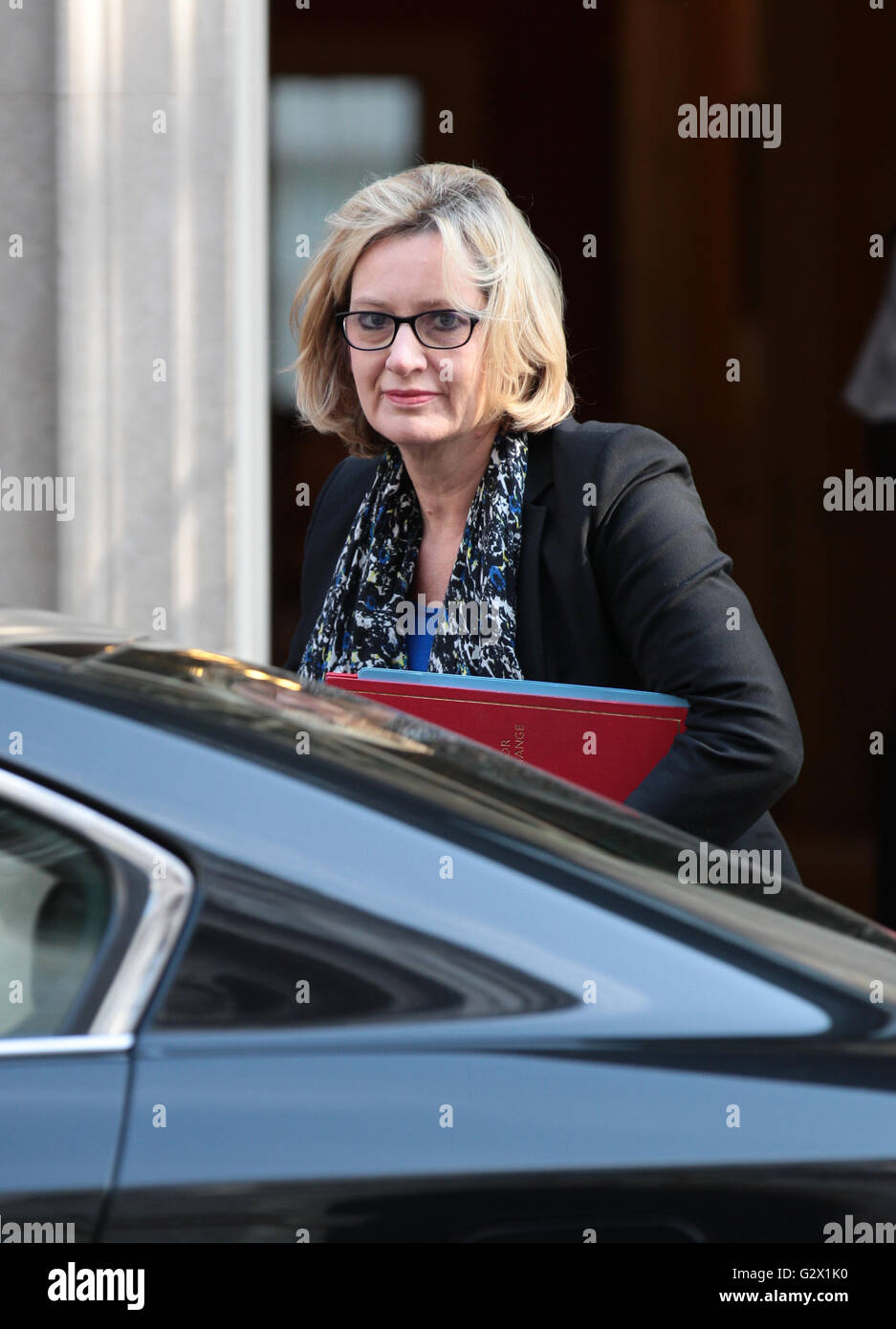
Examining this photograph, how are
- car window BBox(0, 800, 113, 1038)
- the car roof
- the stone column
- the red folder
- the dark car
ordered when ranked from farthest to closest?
the stone column < the red folder < the car roof < car window BBox(0, 800, 113, 1038) < the dark car

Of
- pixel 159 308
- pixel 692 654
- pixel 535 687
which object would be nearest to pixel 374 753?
pixel 535 687

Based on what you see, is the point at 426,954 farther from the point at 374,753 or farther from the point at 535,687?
the point at 535,687

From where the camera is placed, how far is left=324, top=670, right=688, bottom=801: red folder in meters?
2.25

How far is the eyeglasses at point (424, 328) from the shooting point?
2516mm

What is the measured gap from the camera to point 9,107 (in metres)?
4.64

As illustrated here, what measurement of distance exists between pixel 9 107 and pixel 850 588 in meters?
2.88

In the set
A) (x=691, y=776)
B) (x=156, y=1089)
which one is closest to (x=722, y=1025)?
(x=156, y=1089)

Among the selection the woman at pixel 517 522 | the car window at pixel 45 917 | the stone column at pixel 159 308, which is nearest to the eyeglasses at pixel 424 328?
the woman at pixel 517 522

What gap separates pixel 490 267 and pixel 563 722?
729 millimetres

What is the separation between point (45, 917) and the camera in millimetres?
1408

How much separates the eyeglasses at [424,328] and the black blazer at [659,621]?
22 cm

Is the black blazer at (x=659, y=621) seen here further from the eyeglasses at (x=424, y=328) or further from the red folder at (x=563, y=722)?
the eyeglasses at (x=424, y=328)

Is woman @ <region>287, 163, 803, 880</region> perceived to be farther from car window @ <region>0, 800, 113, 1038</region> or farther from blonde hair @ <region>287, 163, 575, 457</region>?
car window @ <region>0, 800, 113, 1038</region>

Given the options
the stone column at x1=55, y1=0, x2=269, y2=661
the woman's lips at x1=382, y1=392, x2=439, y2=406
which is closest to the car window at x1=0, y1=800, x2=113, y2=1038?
the woman's lips at x1=382, y1=392, x2=439, y2=406
